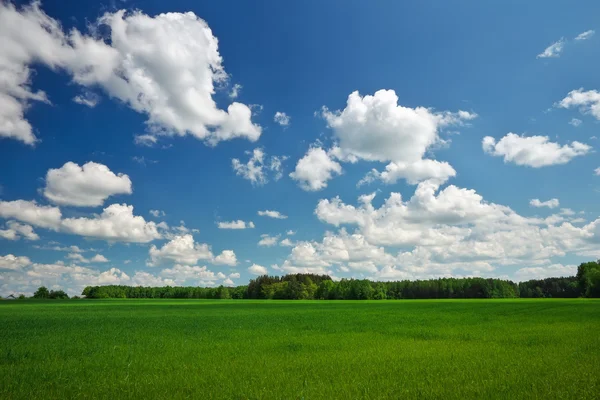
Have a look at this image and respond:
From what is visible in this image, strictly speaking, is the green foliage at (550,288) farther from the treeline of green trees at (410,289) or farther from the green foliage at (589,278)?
the green foliage at (589,278)

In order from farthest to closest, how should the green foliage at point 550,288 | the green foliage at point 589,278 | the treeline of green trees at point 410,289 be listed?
the treeline of green trees at point 410,289
the green foliage at point 550,288
the green foliage at point 589,278

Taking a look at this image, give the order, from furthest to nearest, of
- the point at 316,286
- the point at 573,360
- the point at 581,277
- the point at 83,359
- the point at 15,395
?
1. the point at 316,286
2. the point at 581,277
3. the point at 83,359
4. the point at 573,360
5. the point at 15,395

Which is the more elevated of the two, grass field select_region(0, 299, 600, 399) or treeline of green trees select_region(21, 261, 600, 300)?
grass field select_region(0, 299, 600, 399)

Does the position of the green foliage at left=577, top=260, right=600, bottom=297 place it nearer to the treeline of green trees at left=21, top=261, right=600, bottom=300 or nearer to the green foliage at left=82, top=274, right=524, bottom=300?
the treeline of green trees at left=21, top=261, right=600, bottom=300

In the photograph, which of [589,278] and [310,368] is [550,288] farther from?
[310,368]

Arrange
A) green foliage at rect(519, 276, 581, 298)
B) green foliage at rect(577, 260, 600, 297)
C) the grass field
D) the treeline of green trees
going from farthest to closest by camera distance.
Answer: the treeline of green trees, green foliage at rect(519, 276, 581, 298), green foliage at rect(577, 260, 600, 297), the grass field

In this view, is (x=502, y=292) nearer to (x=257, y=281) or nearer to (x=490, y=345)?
→ (x=257, y=281)

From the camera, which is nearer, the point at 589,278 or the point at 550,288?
the point at 589,278

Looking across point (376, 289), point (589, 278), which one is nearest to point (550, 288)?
point (589, 278)

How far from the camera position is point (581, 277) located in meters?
137

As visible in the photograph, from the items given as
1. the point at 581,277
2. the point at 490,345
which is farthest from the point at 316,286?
the point at 490,345

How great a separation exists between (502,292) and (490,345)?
555ft

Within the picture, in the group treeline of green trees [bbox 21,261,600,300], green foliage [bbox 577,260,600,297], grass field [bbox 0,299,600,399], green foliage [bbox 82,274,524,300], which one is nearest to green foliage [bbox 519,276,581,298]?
treeline of green trees [bbox 21,261,600,300]

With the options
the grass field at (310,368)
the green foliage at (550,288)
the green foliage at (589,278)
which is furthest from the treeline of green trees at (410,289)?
the grass field at (310,368)
